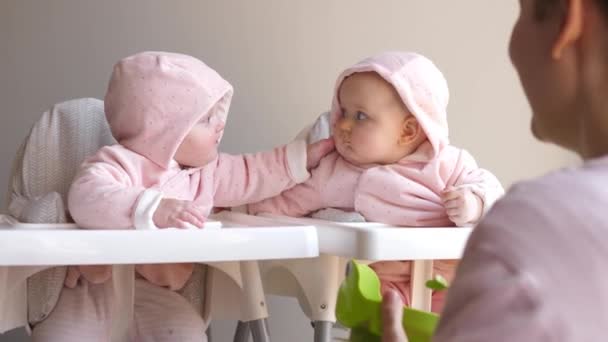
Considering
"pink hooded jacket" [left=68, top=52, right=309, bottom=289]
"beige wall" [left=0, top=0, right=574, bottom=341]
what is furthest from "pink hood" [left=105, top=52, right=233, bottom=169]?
"beige wall" [left=0, top=0, right=574, bottom=341]

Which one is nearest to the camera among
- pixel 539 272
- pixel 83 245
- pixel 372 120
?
pixel 539 272

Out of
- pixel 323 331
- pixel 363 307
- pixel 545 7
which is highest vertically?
pixel 545 7

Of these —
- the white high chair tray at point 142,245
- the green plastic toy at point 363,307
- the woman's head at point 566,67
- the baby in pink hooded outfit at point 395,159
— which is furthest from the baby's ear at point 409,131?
the woman's head at point 566,67

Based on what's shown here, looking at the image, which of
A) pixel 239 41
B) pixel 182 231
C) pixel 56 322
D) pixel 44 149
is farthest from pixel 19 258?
pixel 239 41

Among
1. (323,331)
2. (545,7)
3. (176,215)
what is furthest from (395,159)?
(545,7)

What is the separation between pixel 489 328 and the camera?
46cm

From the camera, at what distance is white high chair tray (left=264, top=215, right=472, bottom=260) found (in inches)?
46.3

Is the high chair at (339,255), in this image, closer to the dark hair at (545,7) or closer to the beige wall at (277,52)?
the beige wall at (277,52)

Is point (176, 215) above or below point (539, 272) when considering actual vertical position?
below

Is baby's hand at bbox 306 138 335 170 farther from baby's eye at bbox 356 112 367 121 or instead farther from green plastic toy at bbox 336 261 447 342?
green plastic toy at bbox 336 261 447 342

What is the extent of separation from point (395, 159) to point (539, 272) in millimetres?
1054

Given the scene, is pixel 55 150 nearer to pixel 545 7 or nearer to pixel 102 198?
pixel 102 198

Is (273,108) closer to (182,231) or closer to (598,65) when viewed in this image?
(182,231)

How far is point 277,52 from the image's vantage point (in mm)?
1980
